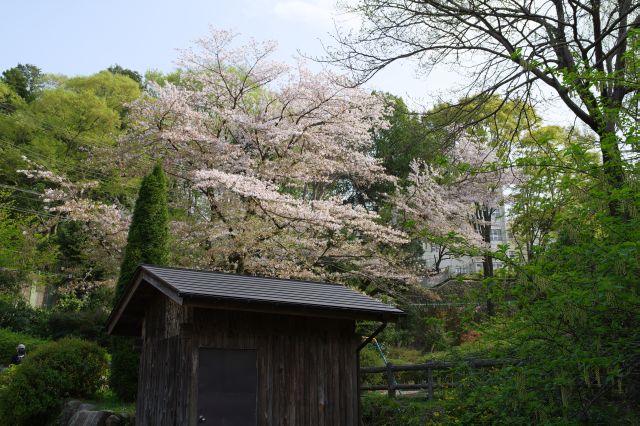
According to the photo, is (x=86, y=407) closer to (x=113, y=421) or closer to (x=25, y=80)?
(x=113, y=421)

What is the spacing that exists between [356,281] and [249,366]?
12733mm

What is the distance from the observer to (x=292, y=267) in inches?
661

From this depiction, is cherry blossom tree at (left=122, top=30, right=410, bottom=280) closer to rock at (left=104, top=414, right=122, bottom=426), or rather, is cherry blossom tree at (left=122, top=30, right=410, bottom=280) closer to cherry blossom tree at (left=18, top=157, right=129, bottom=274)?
cherry blossom tree at (left=18, top=157, right=129, bottom=274)

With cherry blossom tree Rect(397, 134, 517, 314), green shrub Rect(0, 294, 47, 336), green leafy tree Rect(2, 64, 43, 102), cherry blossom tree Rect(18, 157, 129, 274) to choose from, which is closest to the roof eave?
cherry blossom tree Rect(18, 157, 129, 274)

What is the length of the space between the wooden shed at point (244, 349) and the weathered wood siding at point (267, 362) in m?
0.02

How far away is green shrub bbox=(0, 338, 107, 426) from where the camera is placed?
41.2 ft

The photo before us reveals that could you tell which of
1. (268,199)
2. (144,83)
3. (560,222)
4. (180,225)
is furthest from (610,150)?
(144,83)

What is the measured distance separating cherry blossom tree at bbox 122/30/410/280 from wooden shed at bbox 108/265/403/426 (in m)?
6.61

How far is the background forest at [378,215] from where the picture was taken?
20.7ft

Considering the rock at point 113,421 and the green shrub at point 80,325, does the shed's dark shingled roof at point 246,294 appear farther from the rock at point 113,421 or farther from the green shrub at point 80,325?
the green shrub at point 80,325

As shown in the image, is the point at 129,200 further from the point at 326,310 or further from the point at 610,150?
the point at 610,150

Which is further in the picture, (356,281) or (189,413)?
(356,281)

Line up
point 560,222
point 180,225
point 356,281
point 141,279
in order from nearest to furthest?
point 560,222, point 141,279, point 180,225, point 356,281

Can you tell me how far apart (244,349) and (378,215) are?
38.1 feet
